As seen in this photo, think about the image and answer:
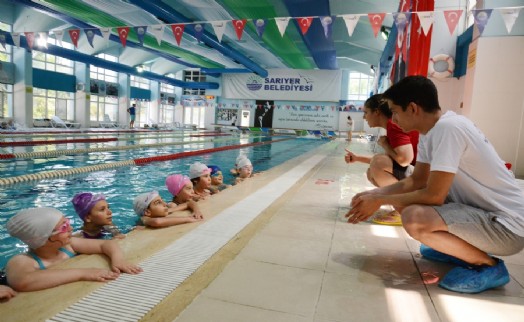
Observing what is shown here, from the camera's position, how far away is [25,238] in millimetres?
1854

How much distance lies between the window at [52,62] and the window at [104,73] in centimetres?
159

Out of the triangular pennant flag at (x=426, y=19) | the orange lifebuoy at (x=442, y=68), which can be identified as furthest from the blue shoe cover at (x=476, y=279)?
the orange lifebuoy at (x=442, y=68)

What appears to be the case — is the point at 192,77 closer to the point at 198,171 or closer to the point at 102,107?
the point at 102,107

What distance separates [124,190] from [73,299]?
13.0 ft

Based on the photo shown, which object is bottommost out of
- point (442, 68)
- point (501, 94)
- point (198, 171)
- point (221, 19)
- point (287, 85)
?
point (198, 171)

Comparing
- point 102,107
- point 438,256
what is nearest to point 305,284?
point 438,256

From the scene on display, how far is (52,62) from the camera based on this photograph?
19.3 m

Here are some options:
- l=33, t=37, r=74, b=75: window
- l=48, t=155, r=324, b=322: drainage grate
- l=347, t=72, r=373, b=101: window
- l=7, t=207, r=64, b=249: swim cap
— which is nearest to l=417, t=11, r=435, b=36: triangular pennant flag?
l=48, t=155, r=324, b=322: drainage grate

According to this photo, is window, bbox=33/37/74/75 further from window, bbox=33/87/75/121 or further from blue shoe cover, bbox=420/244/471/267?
blue shoe cover, bbox=420/244/471/267

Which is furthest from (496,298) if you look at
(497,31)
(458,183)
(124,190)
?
(497,31)

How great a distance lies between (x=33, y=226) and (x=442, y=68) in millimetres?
8741

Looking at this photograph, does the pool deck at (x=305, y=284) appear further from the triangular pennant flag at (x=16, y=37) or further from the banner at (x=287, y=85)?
the banner at (x=287, y=85)

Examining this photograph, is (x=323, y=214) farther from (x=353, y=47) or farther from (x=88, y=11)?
(x=353, y=47)

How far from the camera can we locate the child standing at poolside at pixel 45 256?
1706 mm
